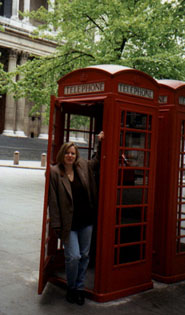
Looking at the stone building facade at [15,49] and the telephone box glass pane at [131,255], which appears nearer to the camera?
the telephone box glass pane at [131,255]

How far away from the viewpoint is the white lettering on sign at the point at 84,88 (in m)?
4.71

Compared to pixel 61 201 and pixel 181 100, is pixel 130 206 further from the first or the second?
pixel 181 100

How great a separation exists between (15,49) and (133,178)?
4550 cm

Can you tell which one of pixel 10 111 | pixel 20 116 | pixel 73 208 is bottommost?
pixel 73 208

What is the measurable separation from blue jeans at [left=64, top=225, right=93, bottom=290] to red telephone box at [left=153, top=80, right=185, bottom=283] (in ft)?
4.31

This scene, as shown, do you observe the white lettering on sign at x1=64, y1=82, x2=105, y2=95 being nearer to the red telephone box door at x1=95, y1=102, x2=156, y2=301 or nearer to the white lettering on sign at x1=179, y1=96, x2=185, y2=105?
the red telephone box door at x1=95, y1=102, x2=156, y2=301

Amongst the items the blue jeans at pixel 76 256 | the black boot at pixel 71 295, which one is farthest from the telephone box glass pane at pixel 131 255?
the black boot at pixel 71 295

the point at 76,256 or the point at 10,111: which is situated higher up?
the point at 10,111

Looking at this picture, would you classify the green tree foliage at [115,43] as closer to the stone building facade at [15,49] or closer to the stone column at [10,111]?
the stone building facade at [15,49]

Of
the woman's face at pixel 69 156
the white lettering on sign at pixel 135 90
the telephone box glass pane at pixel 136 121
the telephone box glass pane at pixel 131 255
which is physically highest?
the white lettering on sign at pixel 135 90

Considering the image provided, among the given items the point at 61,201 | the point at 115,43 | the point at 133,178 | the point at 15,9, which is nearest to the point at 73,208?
the point at 61,201

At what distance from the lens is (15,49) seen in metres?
47.4

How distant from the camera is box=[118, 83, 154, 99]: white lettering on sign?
4.67 m

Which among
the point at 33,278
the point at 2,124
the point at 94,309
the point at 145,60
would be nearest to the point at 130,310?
the point at 94,309
